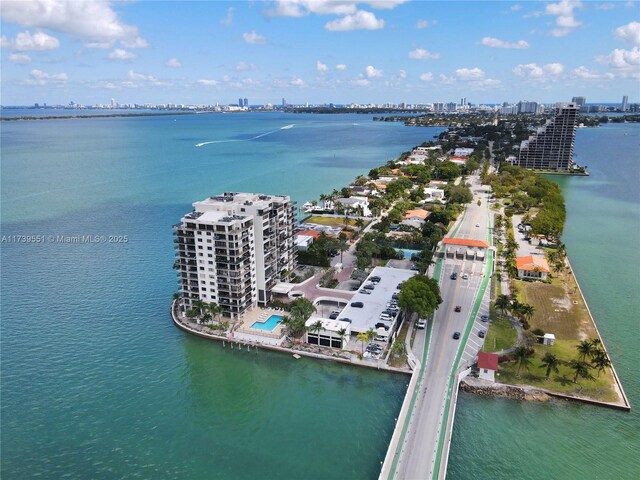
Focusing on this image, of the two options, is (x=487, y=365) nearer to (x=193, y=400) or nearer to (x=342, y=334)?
(x=342, y=334)

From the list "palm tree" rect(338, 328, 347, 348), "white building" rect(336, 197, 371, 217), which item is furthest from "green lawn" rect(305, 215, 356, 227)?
"palm tree" rect(338, 328, 347, 348)

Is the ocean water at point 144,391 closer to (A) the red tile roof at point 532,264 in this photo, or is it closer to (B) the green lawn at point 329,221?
(B) the green lawn at point 329,221

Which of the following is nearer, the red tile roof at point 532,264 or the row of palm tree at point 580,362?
the row of palm tree at point 580,362

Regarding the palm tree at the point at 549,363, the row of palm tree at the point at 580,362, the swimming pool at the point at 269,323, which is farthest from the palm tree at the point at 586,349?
the swimming pool at the point at 269,323

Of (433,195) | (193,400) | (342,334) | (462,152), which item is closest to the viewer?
(193,400)

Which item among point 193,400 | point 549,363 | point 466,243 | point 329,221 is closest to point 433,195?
point 329,221

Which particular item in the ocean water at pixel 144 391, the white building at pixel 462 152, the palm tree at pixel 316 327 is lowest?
the ocean water at pixel 144 391

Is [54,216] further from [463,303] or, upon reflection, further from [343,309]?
[463,303]
